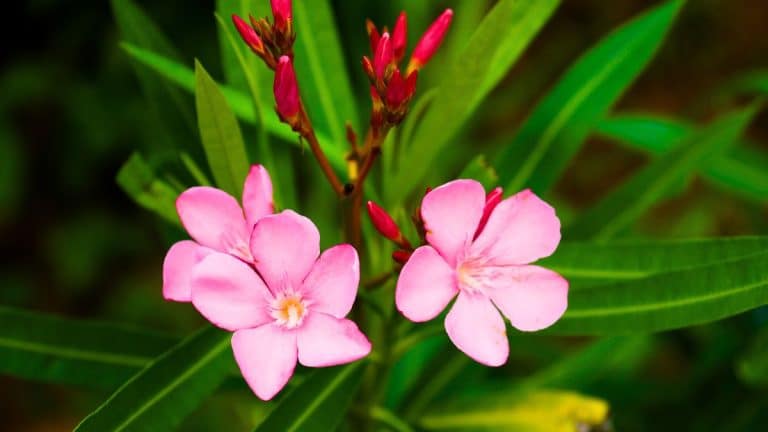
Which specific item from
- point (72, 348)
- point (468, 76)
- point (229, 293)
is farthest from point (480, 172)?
point (72, 348)

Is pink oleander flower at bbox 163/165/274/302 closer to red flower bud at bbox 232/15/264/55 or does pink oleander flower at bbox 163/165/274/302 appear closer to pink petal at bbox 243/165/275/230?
pink petal at bbox 243/165/275/230

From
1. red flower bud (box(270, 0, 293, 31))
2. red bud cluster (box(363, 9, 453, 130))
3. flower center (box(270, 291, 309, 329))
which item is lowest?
flower center (box(270, 291, 309, 329))

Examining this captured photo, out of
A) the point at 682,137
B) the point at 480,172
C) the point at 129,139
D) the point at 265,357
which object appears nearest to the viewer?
the point at 265,357

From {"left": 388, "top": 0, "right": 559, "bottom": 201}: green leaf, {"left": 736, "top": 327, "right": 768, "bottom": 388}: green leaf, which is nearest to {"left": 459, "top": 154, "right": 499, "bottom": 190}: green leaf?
{"left": 388, "top": 0, "right": 559, "bottom": 201}: green leaf

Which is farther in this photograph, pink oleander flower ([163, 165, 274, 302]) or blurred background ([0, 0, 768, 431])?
blurred background ([0, 0, 768, 431])

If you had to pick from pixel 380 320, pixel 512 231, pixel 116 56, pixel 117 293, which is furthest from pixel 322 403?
pixel 117 293

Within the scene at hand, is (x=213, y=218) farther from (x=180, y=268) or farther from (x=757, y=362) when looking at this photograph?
(x=757, y=362)
